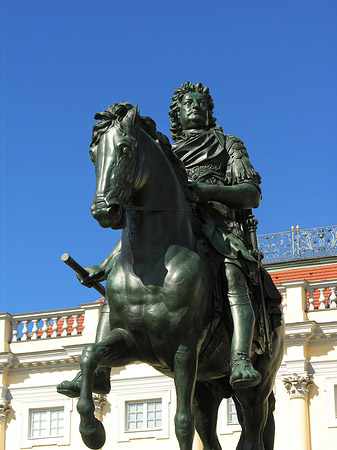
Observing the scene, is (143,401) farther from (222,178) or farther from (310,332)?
(222,178)

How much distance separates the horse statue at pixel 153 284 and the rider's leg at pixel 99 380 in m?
0.21

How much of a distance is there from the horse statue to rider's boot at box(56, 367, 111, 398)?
223mm

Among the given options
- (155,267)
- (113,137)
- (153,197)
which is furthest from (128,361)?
(113,137)

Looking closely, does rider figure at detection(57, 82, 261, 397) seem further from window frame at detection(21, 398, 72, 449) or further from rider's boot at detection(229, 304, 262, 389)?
window frame at detection(21, 398, 72, 449)

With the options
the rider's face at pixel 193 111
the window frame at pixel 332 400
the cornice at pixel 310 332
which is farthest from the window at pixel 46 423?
the rider's face at pixel 193 111

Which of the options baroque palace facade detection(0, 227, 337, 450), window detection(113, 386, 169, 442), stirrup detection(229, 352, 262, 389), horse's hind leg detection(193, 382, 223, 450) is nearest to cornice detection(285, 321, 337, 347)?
baroque palace facade detection(0, 227, 337, 450)

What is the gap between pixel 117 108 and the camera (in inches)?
276

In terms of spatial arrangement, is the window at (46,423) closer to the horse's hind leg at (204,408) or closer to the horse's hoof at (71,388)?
the horse's hind leg at (204,408)

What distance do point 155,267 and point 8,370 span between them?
29546 millimetres

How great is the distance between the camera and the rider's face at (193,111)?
833cm

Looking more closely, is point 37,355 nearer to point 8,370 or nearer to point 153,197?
point 8,370

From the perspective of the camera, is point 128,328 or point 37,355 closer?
point 128,328

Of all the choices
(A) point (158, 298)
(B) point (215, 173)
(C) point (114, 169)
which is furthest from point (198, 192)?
(C) point (114, 169)

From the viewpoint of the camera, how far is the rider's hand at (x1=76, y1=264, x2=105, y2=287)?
7789 millimetres
